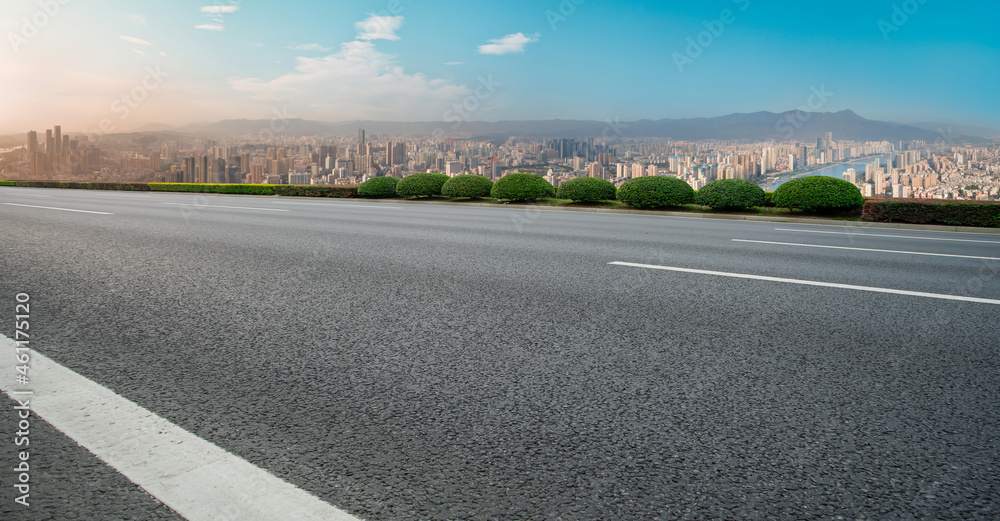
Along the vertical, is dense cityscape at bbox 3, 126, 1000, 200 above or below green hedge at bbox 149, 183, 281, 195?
above

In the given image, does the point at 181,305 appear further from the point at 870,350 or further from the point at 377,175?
the point at 377,175

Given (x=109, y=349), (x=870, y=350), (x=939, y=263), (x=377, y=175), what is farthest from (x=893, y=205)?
(x=377, y=175)

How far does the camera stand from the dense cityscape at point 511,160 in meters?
17.7

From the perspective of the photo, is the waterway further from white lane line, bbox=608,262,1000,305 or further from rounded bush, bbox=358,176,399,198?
rounded bush, bbox=358,176,399,198

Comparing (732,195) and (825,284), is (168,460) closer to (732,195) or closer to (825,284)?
(825,284)

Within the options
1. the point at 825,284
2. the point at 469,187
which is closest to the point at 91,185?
the point at 469,187

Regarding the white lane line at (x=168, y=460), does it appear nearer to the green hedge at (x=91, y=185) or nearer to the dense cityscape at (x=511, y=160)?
the dense cityscape at (x=511, y=160)

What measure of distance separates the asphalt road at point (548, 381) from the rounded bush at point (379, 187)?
1943cm

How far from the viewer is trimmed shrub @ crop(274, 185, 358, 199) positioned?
26859 millimetres

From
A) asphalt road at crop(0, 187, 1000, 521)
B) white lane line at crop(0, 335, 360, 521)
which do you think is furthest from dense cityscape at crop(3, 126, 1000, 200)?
white lane line at crop(0, 335, 360, 521)

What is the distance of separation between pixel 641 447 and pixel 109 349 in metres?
3.08

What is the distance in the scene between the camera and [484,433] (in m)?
2.22

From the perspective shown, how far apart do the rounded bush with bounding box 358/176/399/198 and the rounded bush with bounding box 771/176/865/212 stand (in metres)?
16.3

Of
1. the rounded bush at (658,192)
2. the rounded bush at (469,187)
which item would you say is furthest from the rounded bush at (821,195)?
the rounded bush at (469,187)
